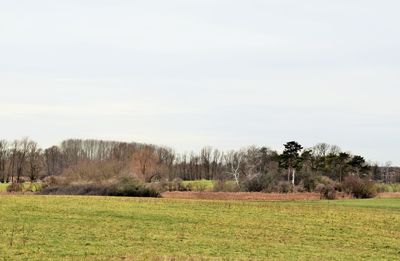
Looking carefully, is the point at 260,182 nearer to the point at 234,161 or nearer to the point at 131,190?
the point at 131,190

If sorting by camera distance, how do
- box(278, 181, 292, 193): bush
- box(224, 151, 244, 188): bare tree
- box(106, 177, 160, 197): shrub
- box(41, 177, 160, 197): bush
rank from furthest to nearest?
box(224, 151, 244, 188): bare tree, box(278, 181, 292, 193): bush, box(41, 177, 160, 197): bush, box(106, 177, 160, 197): shrub

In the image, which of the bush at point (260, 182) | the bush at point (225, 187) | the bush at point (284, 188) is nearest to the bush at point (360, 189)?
the bush at point (284, 188)

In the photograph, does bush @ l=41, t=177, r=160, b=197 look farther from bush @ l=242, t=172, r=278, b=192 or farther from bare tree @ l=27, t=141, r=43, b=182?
bare tree @ l=27, t=141, r=43, b=182

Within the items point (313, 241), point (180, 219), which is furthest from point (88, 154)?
point (313, 241)

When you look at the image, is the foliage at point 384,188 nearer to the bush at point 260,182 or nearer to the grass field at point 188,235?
the bush at point 260,182

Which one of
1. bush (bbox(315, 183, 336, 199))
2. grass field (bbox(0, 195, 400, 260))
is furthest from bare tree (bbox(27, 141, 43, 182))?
grass field (bbox(0, 195, 400, 260))

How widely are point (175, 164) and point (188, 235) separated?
144 meters

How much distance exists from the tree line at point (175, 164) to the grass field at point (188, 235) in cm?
4048

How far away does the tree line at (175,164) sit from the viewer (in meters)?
92.8

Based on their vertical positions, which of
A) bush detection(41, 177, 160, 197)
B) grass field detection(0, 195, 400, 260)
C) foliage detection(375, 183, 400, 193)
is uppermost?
foliage detection(375, 183, 400, 193)

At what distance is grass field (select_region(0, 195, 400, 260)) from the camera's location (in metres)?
18.8

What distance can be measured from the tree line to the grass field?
4048cm

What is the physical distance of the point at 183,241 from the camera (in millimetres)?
22719

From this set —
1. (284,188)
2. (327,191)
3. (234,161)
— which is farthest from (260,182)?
(234,161)
